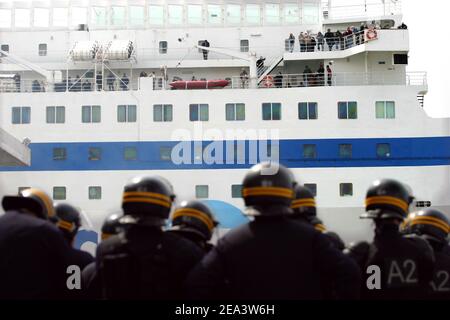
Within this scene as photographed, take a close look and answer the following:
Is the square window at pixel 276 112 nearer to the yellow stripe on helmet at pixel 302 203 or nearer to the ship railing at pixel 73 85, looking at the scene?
the ship railing at pixel 73 85

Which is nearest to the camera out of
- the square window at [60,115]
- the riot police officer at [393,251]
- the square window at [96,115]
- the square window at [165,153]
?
the riot police officer at [393,251]

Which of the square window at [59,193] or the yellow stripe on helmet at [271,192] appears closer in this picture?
the yellow stripe on helmet at [271,192]

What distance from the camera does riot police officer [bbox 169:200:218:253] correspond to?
5.03 metres

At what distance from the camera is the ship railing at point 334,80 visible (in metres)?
22.2

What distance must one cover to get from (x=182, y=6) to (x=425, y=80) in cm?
987

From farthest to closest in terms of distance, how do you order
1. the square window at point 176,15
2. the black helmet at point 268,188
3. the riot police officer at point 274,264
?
the square window at point 176,15 < the black helmet at point 268,188 < the riot police officer at point 274,264

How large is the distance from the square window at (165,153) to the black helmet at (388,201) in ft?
55.3

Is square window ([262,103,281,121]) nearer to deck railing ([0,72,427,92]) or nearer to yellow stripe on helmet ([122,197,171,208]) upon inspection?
deck railing ([0,72,427,92])

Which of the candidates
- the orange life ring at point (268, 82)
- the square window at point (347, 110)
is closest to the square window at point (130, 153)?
the orange life ring at point (268, 82)

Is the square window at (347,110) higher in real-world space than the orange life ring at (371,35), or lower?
lower

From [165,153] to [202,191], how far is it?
183 centimetres

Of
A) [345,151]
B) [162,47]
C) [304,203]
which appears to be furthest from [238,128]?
[304,203]

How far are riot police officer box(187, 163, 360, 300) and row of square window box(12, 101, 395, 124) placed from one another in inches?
695

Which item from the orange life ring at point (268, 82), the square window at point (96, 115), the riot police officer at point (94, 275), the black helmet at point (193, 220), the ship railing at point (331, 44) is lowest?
the riot police officer at point (94, 275)
